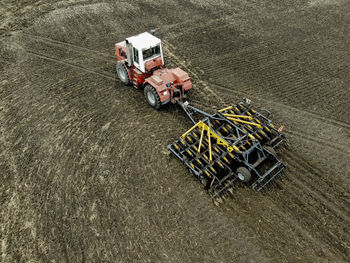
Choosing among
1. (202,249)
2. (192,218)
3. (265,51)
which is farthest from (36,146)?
(265,51)

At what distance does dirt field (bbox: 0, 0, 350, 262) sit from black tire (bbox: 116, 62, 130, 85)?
34cm

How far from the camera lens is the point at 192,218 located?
752cm

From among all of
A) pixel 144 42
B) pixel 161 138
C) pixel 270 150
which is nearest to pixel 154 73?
pixel 144 42

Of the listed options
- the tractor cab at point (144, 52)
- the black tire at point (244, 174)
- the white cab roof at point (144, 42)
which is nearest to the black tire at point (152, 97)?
the tractor cab at point (144, 52)

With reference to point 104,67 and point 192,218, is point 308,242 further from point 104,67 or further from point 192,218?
point 104,67

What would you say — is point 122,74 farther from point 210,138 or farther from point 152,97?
point 210,138

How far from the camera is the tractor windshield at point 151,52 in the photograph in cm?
1023

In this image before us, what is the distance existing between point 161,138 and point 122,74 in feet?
12.9

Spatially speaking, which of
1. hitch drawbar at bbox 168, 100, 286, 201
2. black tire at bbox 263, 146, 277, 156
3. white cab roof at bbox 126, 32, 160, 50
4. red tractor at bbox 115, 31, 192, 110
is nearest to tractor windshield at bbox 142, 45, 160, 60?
red tractor at bbox 115, 31, 192, 110

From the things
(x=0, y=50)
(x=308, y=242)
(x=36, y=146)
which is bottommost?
(x=308, y=242)

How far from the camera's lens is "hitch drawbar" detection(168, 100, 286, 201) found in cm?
802

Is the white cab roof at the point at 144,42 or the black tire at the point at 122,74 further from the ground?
the white cab roof at the point at 144,42

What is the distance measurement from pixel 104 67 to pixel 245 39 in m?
7.71

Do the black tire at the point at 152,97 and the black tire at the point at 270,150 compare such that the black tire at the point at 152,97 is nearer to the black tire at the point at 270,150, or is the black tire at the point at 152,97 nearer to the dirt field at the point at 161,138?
the dirt field at the point at 161,138
